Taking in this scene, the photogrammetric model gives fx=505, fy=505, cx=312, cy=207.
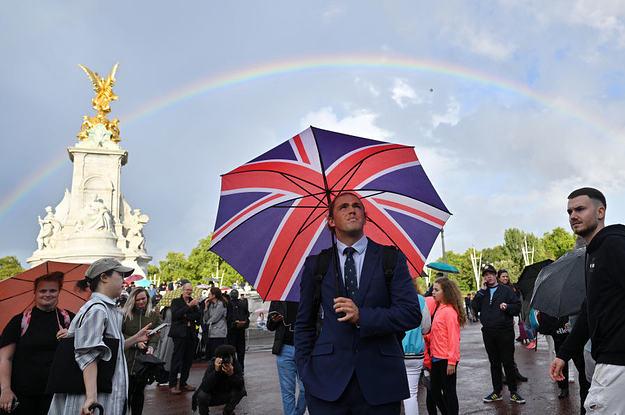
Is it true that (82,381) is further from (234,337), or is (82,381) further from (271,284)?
(234,337)

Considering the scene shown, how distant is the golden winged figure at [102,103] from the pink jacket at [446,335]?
2003 inches

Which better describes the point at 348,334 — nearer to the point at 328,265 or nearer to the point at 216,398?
the point at 328,265

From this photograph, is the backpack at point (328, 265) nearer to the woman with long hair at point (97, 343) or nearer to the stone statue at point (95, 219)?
the woman with long hair at point (97, 343)

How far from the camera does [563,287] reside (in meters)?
4.26

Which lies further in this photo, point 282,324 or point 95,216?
point 95,216

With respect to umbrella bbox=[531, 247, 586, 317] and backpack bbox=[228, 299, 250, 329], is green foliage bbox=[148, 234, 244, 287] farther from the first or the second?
umbrella bbox=[531, 247, 586, 317]

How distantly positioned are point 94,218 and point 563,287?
44.3m

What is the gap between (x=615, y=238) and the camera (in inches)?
121

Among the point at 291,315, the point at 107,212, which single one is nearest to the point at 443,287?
the point at 291,315

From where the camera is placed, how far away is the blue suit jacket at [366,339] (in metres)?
2.74

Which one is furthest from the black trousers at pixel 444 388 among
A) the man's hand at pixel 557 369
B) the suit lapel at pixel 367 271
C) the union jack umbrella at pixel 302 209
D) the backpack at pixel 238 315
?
the backpack at pixel 238 315

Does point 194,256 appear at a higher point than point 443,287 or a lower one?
higher

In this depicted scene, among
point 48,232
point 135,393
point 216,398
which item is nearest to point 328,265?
point 135,393

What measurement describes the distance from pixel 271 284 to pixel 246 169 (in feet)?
3.30
